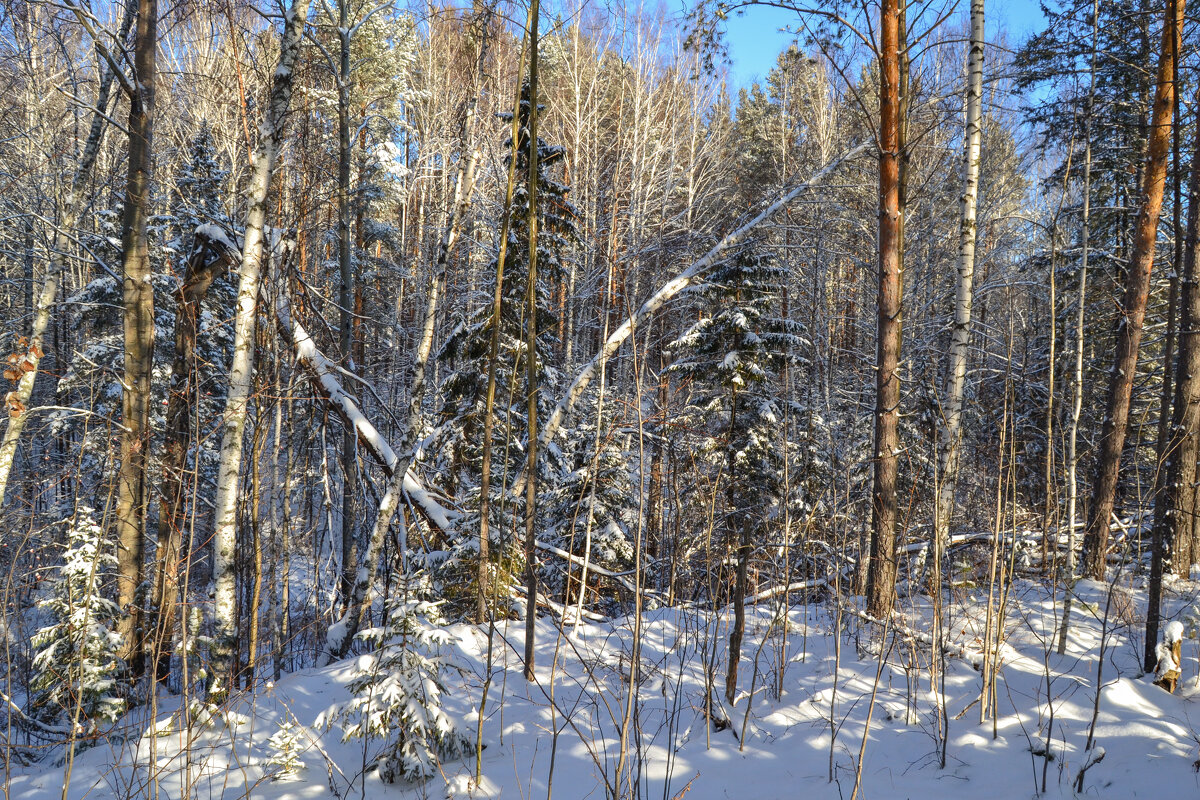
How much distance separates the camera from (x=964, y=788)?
3.40 m

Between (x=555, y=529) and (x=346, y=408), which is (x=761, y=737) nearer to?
(x=346, y=408)

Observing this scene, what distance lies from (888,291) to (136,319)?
6.96 metres

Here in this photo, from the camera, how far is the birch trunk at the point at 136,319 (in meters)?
5.64

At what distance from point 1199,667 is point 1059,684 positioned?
88cm

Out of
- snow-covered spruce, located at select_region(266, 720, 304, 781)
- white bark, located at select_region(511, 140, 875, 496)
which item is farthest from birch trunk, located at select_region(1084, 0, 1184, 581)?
snow-covered spruce, located at select_region(266, 720, 304, 781)

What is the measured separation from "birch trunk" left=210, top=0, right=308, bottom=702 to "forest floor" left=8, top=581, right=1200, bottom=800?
25.0 inches

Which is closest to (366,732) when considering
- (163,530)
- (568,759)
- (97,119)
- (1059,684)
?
(568,759)

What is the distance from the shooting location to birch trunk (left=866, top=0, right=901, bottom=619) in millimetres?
5625

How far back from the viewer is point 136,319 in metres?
5.67

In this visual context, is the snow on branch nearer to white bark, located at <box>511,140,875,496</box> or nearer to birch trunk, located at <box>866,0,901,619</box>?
white bark, located at <box>511,140,875,496</box>

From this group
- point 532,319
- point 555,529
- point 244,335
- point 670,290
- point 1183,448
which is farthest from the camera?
point 555,529

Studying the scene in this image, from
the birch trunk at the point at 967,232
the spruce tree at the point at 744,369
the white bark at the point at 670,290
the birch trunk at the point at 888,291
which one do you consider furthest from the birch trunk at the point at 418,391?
the spruce tree at the point at 744,369

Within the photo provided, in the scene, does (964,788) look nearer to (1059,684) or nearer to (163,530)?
(1059,684)

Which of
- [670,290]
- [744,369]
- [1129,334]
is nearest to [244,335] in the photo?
[670,290]
